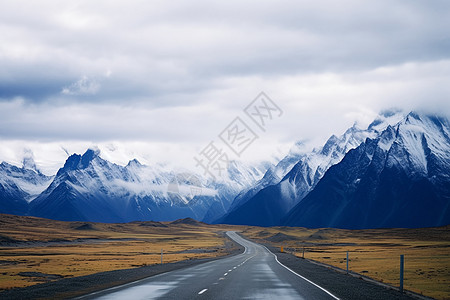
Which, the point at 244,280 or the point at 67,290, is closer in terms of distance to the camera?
the point at 67,290

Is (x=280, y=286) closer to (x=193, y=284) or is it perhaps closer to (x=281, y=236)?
(x=193, y=284)

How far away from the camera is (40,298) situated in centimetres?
2314

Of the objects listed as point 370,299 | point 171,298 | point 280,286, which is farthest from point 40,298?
point 370,299

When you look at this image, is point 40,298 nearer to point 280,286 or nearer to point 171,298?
point 171,298

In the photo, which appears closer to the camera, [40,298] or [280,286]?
[40,298]

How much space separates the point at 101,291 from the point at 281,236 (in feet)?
521

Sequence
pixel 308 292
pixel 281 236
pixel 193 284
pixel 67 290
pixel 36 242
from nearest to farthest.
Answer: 1. pixel 308 292
2. pixel 67 290
3. pixel 193 284
4. pixel 36 242
5. pixel 281 236

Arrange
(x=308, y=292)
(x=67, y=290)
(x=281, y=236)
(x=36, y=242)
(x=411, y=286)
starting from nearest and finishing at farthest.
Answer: (x=308, y=292), (x=67, y=290), (x=411, y=286), (x=36, y=242), (x=281, y=236)

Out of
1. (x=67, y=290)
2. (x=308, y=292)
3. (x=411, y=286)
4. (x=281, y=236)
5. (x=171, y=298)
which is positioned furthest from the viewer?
(x=281, y=236)

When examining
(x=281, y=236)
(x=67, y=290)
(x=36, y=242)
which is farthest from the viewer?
(x=281, y=236)

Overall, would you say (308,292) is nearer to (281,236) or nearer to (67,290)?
(67,290)

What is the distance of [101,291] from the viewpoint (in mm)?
25891

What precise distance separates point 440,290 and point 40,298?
838 inches

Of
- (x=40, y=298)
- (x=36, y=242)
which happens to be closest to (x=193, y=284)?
(x=40, y=298)
